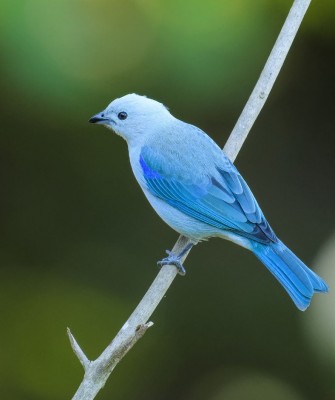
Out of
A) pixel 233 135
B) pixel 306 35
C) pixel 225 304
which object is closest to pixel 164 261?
pixel 233 135

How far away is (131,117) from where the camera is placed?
4340mm

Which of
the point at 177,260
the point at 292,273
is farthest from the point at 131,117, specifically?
the point at 292,273

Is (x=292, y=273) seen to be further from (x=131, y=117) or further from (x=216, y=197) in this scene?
(x=131, y=117)

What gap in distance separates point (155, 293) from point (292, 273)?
26.6 inches

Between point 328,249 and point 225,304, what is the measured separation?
74cm

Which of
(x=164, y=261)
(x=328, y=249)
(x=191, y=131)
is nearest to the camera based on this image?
(x=164, y=261)

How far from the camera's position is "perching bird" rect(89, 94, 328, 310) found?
3916 mm

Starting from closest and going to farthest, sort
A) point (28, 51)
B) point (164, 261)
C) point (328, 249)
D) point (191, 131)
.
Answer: point (164, 261), point (191, 131), point (28, 51), point (328, 249)

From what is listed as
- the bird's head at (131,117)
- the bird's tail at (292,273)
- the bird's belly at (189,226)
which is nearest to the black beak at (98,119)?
the bird's head at (131,117)

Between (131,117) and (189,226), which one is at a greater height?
(131,117)

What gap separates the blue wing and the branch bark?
16 centimetres

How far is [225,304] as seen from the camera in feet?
18.7

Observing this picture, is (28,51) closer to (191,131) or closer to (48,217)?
(48,217)

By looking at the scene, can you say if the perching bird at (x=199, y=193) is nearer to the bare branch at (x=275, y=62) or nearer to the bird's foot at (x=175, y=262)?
the bird's foot at (x=175, y=262)
